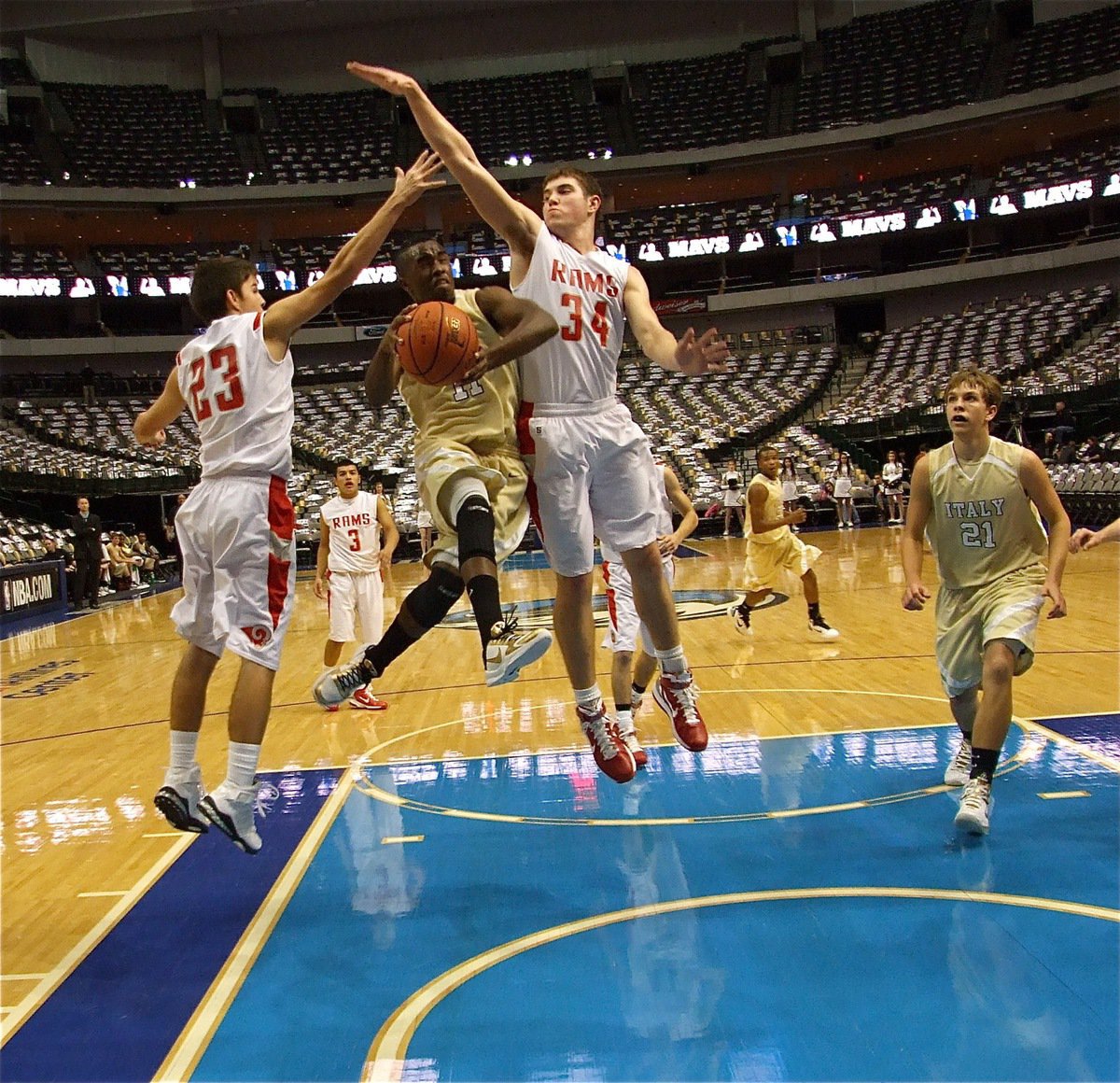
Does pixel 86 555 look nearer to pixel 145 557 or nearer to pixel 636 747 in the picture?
pixel 145 557

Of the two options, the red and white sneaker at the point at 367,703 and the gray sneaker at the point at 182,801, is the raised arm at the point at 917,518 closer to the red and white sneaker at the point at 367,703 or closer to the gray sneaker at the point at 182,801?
the gray sneaker at the point at 182,801

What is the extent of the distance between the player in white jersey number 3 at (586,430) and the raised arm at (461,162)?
1cm

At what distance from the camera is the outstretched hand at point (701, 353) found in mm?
3822

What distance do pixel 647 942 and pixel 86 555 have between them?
14.9m

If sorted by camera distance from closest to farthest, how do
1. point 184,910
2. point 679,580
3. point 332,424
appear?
1. point 184,910
2. point 679,580
3. point 332,424

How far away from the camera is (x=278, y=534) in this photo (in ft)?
12.7

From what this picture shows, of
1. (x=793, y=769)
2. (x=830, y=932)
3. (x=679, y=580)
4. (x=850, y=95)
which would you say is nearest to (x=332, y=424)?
(x=679, y=580)

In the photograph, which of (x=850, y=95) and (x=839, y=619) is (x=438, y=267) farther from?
(x=850, y=95)

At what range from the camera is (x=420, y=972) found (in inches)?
126

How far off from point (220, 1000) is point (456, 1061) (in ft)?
2.66

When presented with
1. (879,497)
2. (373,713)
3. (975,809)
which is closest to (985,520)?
(975,809)

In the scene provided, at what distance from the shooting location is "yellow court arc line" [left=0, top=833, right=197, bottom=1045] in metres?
3.05

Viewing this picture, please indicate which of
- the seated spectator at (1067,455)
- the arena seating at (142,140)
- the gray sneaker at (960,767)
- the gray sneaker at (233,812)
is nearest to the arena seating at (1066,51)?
the seated spectator at (1067,455)

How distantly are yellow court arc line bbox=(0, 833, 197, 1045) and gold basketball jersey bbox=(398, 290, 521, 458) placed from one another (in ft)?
6.32
